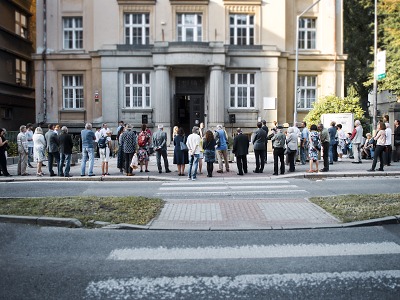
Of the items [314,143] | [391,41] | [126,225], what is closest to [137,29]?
[391,41]

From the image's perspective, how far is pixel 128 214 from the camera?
992cm

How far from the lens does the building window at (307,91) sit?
3534 cm

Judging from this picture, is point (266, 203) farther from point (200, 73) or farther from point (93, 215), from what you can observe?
point (200, 73)

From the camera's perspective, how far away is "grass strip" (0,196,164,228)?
31.5 feet

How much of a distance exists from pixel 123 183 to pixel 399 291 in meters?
12.4

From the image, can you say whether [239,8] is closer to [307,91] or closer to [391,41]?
[307,91]

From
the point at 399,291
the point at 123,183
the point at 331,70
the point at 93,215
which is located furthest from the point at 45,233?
the point at 331,70

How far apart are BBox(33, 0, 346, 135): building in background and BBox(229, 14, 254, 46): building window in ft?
0.22

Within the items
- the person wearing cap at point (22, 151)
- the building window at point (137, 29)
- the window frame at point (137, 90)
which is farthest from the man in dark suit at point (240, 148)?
the building window at point (137, 29)

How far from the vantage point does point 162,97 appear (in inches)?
1262

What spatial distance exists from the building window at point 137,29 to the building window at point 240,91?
6.39m

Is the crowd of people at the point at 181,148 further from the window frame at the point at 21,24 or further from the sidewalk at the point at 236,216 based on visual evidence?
the window frame at the point at 21,24

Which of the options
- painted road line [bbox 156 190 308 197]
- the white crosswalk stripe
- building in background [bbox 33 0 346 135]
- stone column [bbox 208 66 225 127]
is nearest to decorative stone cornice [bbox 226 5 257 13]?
building in background [bbox 33 0 346 135]

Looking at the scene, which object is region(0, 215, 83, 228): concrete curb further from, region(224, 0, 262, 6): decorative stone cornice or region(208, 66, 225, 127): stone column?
region(224, 0, 262, 6): decorative stone cornice
